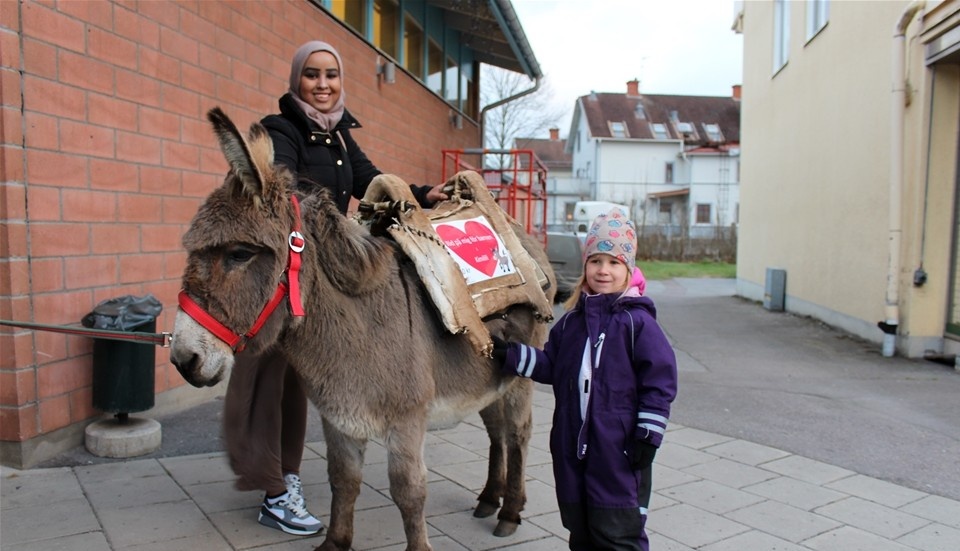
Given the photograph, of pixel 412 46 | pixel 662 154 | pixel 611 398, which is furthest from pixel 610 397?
pixel 662 154

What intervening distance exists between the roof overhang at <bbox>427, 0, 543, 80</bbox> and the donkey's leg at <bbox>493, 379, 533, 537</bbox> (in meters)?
8.40

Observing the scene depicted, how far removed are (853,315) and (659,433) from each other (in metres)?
8.35

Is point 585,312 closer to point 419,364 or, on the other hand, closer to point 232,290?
point 419,364

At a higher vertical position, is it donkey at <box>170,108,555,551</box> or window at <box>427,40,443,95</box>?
window at <box>427,40,443,95</box>

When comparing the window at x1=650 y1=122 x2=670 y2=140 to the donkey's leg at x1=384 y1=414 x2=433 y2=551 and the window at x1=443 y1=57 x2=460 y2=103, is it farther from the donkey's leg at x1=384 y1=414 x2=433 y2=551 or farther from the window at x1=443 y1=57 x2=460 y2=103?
the donkey's leg at x1=384 y1=414 x2=433 y2=551

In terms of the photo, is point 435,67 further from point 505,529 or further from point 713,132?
point 713,132

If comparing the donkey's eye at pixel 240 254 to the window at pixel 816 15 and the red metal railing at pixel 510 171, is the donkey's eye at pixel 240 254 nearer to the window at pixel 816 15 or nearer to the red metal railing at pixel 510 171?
the red metal railing at pixel 510 171

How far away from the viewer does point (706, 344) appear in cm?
934

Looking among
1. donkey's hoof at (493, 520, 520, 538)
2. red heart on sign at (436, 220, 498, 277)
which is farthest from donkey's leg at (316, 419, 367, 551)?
red heart on sign at (436, 220, 498, 277)

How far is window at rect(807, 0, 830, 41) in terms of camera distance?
10.8 metres

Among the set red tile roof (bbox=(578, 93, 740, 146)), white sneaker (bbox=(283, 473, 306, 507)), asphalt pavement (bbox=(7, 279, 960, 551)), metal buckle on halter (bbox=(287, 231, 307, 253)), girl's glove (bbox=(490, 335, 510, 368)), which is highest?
red tile roof (bbox=(578, 93, 740, 146))

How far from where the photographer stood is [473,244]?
10.0 ft

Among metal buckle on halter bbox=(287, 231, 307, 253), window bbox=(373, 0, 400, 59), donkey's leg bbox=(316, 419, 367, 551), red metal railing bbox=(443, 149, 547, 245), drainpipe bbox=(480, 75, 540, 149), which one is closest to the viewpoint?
metal buckle on halter bbox=(287, 231, 307, 253)

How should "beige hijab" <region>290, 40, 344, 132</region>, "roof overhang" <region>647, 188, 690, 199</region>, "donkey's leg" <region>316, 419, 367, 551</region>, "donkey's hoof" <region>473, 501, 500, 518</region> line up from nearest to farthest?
"donkey's leg" <region>316, 419, 367, 551</region> → "beige hijab" <region>290, 40, 344, 132</region> → "donkey's hoof" <region>473, 501, 500, 518</region> → "roof overhang" <region>647, 188, 690, 199</region>
